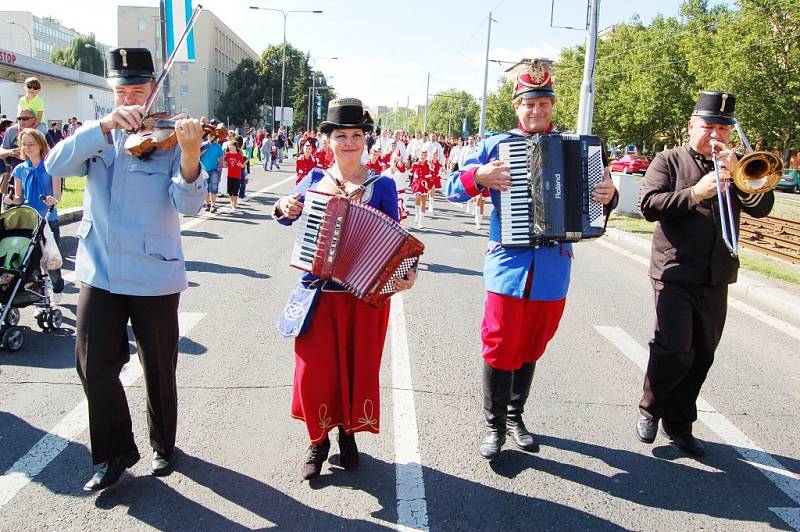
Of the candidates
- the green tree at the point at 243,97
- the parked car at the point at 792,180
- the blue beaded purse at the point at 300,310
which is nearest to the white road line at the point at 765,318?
the blue beaded purse at the point at 300,310

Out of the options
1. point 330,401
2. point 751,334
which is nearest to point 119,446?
point 330,401

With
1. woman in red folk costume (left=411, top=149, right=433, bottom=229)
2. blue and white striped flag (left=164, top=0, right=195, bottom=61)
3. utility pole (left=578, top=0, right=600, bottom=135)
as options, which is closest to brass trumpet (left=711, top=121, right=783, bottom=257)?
blue and white striped flag (left=164, top=0, right=195, bottom=61)

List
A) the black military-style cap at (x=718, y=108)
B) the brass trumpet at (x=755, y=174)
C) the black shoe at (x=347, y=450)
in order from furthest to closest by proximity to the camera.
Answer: the black military-style cap at (x=718, y=108) < the black shoe at (x=347, y=450) < the brass trumpet at (x=755, y=174)

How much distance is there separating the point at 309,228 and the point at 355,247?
0.25m

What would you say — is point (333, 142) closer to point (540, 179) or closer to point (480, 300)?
point (540, 179)

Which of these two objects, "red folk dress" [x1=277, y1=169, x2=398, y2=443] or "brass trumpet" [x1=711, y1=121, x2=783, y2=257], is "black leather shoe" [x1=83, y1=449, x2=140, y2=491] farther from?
"brass trumpet" [x1=711, y1=121, x2=783, y2=257]

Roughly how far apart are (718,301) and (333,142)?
2.52m

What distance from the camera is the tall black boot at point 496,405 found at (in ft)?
13.0

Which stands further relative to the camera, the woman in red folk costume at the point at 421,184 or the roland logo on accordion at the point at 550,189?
the woman in red folk costume at the point at 421,184

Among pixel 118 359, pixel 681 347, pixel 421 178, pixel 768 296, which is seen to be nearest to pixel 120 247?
pixel 118 359

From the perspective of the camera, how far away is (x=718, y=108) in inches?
155

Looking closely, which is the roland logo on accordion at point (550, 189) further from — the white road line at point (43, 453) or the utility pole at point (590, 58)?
the utility pole at point (590, 58)

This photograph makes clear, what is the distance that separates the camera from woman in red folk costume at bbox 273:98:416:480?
352cm

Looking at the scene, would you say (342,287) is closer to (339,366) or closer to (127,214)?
(339,366)
